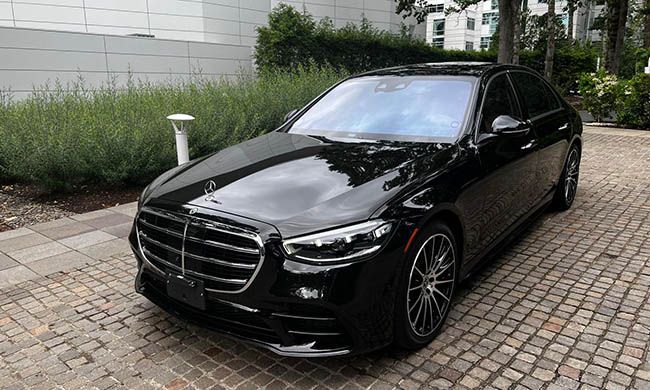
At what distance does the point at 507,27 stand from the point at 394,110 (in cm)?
1384

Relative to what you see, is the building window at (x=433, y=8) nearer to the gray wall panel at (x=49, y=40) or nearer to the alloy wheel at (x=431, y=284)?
the gray wall panel at (x=49, y=40)

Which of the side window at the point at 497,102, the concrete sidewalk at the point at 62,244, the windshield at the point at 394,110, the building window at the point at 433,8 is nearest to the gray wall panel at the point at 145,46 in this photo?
the building window at the point at 433,8

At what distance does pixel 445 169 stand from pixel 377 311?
1100 millimetres

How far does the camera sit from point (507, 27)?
51.7ft

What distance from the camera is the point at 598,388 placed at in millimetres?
2602

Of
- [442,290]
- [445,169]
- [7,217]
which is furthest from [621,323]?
[7,217]

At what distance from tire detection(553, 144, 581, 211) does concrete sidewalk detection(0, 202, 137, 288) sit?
4.78m

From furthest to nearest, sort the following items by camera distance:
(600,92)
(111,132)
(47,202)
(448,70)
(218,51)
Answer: (218,51), (600,92), (111,132), (47,202), (448,70)

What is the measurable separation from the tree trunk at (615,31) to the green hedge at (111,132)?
18379 millimetres

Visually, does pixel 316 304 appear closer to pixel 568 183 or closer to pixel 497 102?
pixel 497 102

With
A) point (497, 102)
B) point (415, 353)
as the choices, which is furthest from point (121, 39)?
point (415, 353)

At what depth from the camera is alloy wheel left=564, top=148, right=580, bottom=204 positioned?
18.9 ft

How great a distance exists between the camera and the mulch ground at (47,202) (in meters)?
5.87

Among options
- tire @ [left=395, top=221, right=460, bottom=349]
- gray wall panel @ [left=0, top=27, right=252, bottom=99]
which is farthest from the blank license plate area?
gray wall panel @ [left=0, top=27, right=252, bottom=99]
